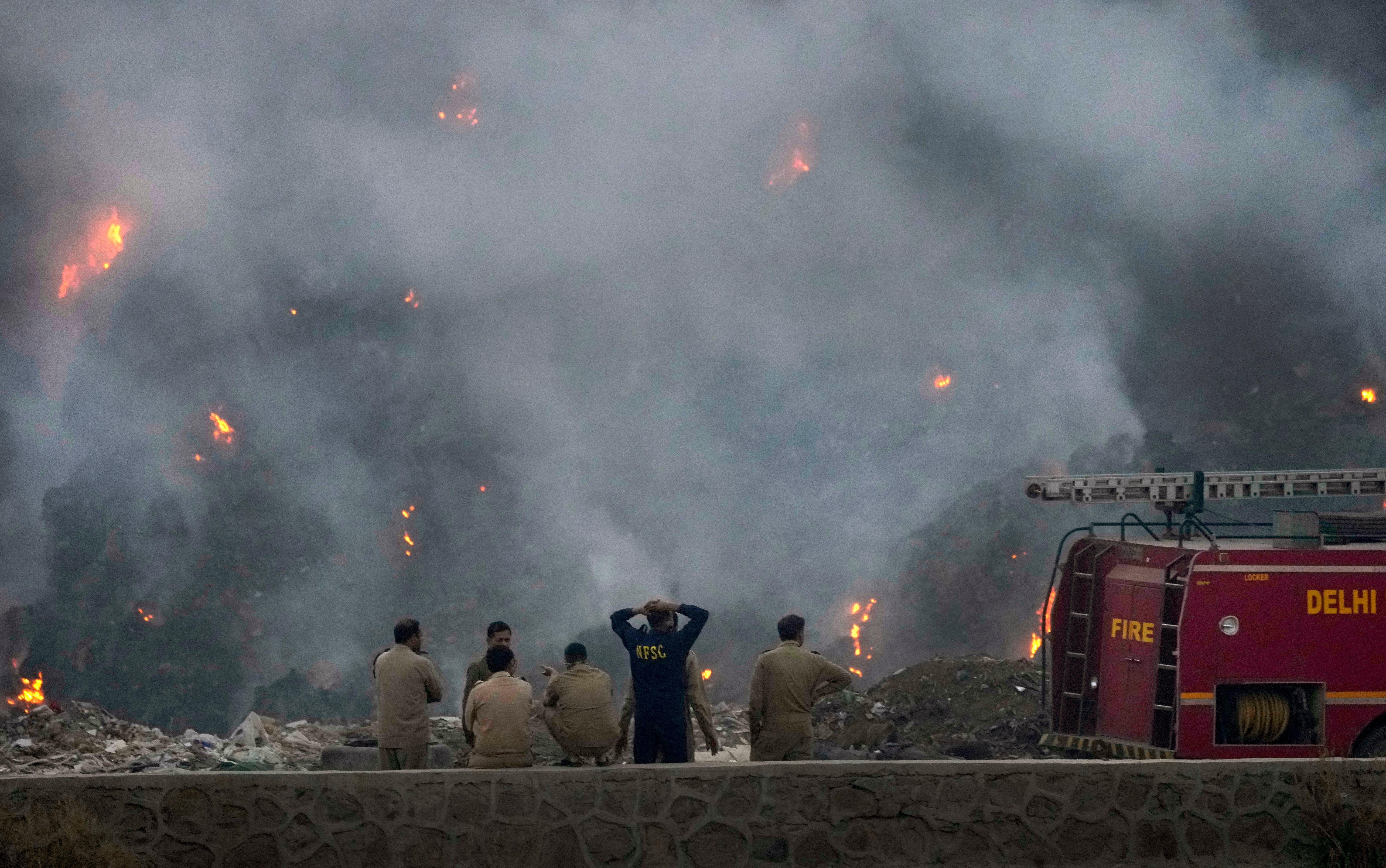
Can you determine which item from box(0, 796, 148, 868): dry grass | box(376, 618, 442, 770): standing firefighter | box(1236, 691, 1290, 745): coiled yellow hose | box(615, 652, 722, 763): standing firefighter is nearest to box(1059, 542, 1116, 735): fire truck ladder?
box(1236, 691, 1290, 745): coiled yellow hose

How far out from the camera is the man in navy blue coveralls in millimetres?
9242

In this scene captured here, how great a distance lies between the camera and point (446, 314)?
5197 centimetres

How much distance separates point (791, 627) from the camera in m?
9.34

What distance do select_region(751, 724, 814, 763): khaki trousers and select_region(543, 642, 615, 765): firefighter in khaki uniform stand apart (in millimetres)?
1137

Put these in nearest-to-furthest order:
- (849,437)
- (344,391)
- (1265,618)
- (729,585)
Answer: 1. (1265,618)
2. (729,585)
3. (849,437)
4. (344,391)

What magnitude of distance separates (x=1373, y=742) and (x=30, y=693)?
43687mm

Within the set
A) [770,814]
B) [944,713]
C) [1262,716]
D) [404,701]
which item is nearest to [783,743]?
[770,814]

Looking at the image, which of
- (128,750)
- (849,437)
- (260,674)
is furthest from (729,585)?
(128,750)

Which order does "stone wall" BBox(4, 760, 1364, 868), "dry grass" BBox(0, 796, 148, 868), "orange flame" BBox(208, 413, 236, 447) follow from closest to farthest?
"dry grass" BBox(0, 796, 148, 868), "stone wall" BBox(4, 760, 1364, 868), "orange flame" BBox(208, 413, 236, 447)

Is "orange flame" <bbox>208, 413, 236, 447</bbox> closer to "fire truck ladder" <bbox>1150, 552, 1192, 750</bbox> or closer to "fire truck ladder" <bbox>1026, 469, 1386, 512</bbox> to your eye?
"fire truck ladder" <bbox>1026, 469, 1386, 512</bbox>

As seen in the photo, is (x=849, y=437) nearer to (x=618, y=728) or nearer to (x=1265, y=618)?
(x=1265, y=618)

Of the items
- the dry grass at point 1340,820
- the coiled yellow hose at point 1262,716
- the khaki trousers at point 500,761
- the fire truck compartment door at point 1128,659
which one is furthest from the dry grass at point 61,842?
the coiled yellow hose at point 1262,716

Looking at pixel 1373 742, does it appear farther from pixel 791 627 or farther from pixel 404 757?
pixel 404 757

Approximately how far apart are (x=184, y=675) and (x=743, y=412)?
2299cm
